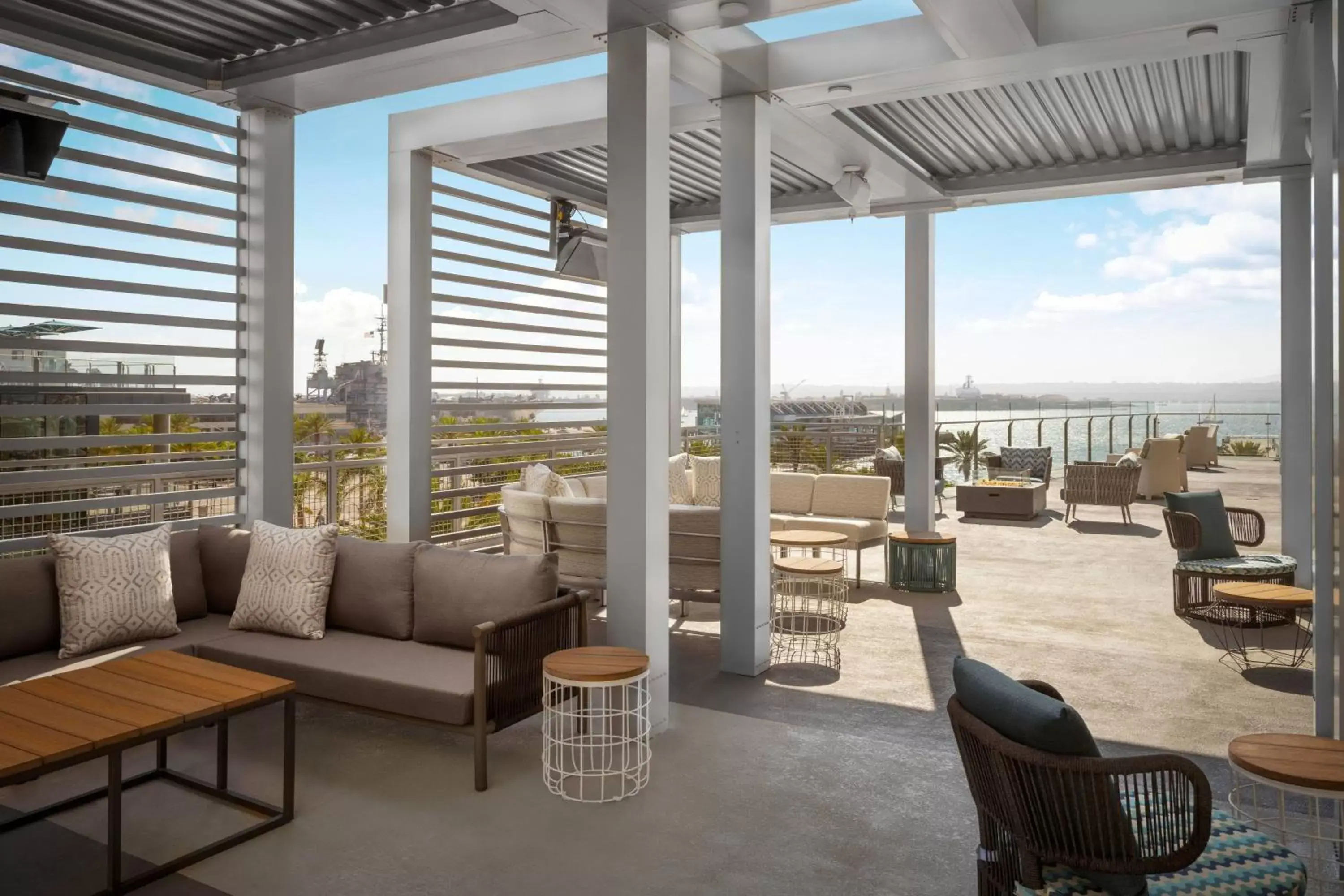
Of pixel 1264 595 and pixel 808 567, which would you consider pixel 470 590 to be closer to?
pixel 808 567

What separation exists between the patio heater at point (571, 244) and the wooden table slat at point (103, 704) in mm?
5370

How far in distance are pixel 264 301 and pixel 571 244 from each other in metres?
3.12

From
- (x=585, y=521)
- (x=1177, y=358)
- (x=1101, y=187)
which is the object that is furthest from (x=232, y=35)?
(x=1177, y=358)

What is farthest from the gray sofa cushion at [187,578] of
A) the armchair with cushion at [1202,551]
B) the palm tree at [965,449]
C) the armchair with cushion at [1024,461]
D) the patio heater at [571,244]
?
the palm tree at [965,449]

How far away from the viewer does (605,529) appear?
224 inches

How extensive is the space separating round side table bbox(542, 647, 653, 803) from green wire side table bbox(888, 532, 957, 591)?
3.76 metres

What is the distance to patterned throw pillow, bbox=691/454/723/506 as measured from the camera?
25.3 feet

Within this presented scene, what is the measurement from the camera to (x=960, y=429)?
14.2 metres

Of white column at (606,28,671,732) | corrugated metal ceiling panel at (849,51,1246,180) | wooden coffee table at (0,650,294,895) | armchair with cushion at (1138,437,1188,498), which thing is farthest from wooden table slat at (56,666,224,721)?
armchair with cushion at (1138,437,1188,498)

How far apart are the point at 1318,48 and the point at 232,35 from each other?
16.2 ft

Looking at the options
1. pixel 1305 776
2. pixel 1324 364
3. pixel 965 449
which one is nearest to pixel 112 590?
pixel 1305 776

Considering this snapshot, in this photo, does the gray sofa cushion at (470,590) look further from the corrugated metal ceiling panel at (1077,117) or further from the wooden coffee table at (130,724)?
the corrugated metal ceiling panel at (1077,117)

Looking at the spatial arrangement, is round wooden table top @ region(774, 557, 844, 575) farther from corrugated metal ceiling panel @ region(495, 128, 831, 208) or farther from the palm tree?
the palm tree

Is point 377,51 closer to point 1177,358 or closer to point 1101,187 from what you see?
point 1101,187
